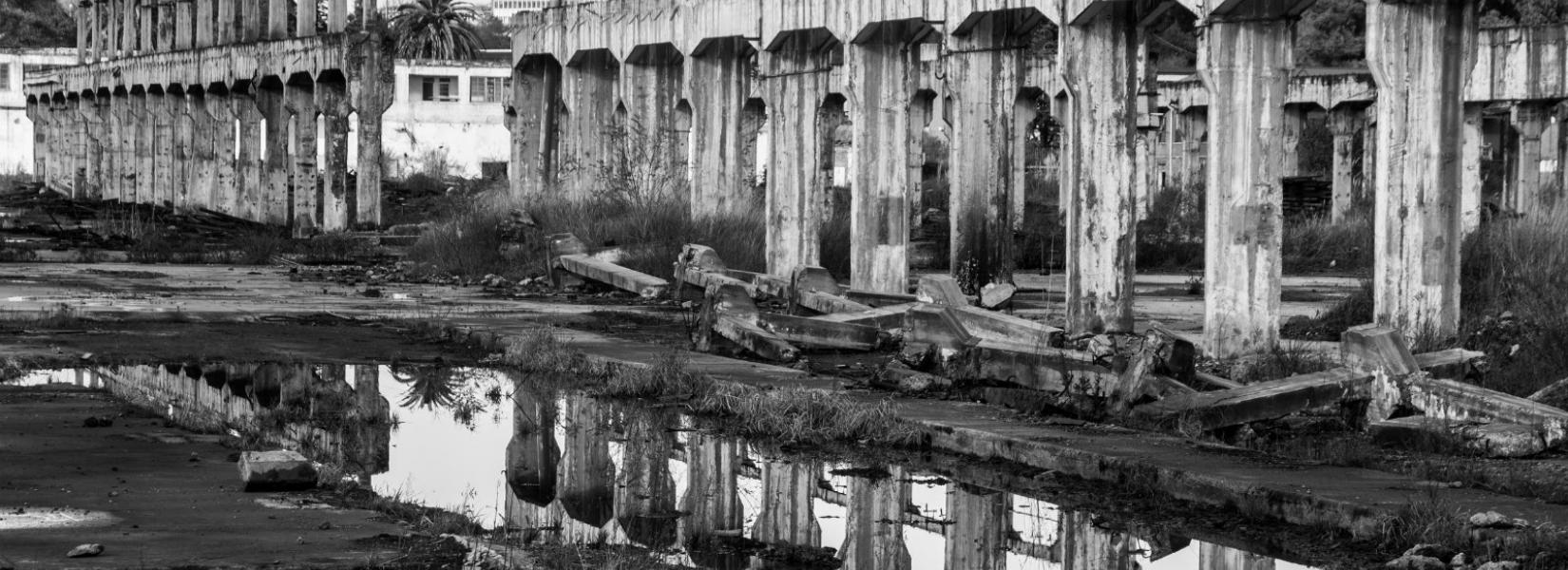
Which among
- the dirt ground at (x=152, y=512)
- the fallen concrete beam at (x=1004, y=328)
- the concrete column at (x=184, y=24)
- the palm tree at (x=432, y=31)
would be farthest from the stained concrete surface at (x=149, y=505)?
the palm tree at (x=432, y=31)

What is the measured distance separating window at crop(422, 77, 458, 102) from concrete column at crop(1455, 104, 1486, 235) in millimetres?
48078

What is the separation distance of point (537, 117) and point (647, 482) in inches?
904

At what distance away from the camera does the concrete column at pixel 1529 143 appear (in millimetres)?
32594

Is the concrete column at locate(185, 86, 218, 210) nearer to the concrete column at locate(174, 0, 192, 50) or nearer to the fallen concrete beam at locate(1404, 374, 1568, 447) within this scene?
the concrete column at locate(174, 0, 192, 50)

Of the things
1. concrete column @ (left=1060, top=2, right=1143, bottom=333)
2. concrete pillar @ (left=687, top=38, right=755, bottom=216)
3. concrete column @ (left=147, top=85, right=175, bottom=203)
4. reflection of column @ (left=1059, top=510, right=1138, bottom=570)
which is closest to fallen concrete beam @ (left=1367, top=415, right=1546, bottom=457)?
reflection of column @ (left=1059, top=510, right=1138, bottom=570)

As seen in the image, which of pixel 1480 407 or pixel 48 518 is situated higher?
pixel 1480 407

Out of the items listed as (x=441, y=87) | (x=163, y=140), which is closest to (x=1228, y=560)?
(x=163, y=140)

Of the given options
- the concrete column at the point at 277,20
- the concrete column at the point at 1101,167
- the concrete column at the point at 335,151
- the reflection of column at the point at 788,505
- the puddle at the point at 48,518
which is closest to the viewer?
the puddle at the point at 48,518

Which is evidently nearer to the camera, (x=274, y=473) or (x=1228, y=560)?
(x=1228, y=560)

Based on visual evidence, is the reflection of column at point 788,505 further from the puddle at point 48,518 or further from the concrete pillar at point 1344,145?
the concrete pillar at point 1344,145

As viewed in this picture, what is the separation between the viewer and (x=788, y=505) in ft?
28.6

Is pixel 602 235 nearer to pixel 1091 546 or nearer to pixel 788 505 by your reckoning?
pixel 788 505

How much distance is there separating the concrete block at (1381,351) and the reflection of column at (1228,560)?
10.1ft

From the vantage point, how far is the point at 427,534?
7.43 m
